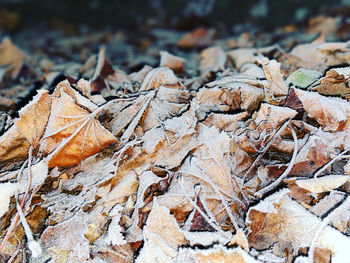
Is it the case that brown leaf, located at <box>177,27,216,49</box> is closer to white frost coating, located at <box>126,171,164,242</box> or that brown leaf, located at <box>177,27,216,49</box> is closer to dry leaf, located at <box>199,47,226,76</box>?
dry leaf, located at <box>199,47,226,76</box>

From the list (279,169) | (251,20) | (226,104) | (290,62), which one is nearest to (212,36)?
(251,20)

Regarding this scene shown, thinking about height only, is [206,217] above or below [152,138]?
below

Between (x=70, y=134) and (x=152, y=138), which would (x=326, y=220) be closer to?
(x=152, y=138)

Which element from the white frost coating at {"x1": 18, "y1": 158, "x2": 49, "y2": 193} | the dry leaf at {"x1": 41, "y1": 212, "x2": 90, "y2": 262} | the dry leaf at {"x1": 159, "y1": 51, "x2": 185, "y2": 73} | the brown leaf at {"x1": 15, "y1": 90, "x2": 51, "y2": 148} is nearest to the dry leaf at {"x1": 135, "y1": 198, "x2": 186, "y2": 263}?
the dry leaf at {"x1": 41, "y1": 212, "x2": 90, "y2": 262}

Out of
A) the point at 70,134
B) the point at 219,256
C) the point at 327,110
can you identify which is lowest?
the point at 219,256

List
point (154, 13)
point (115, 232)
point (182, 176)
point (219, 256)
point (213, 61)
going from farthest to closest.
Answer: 1. point (154, 13)
2. point (213, 61)
3. point (182, 176)
4. point (115, 232)
5. point (219, 256)

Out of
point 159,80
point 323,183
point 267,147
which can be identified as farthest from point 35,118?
point 323,183
